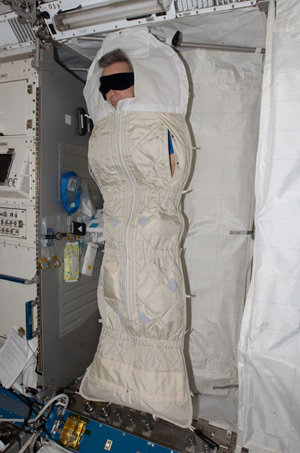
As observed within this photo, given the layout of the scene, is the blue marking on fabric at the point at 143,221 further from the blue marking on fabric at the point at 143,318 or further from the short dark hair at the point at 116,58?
the short dark hair at the point at 116,58

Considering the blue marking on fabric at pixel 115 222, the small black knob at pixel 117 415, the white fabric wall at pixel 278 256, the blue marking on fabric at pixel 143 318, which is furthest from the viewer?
the small black knob at pixel 117 415

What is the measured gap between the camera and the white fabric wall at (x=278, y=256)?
1.27 metres

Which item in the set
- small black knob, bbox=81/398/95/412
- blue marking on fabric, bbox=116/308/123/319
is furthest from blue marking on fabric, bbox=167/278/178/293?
small black knob, bbox=81/398/95/412

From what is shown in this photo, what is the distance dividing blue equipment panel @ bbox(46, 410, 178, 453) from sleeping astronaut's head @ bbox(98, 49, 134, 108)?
207cm

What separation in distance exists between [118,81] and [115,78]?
0.08 ft

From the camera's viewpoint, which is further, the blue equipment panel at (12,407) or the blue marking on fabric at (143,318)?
the blue equipment panel at (12,407)

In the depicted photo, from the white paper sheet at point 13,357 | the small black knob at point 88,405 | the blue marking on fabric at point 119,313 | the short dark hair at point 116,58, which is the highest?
the short dark hair at point 116,58

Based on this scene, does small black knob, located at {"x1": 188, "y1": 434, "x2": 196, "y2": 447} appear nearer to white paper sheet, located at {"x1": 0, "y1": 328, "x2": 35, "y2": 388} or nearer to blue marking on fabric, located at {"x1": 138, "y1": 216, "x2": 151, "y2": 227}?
white paper sheet, located at {"x1": 0, "y1": 328, "x2": 35, "y2": 388}

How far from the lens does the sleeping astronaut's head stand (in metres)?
1.74

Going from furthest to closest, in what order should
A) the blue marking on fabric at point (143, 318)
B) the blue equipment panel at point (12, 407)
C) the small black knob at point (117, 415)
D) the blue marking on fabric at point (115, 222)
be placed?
the blue equipment panel at point (12, 407), the small black knob at point (117, 415), the blue marking on fabric at point (115, 222), the blue marking on fabric at point (143, 318)

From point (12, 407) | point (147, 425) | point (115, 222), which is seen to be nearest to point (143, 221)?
point (115, 222)

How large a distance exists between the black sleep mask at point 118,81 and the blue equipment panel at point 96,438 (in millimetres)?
2156

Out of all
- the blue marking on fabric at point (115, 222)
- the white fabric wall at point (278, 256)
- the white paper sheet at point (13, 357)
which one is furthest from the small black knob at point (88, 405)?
the blue marking on fabric at point (115, 222)

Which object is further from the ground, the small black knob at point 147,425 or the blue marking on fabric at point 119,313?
the blue marking on fabric at point 119,313
